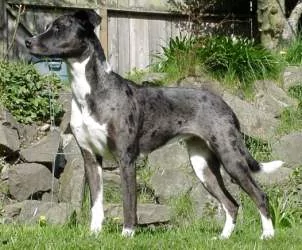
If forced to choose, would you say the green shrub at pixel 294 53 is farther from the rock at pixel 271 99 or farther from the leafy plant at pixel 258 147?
the leafy plant at pixel 258 147

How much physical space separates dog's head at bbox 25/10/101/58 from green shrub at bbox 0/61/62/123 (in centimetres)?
305

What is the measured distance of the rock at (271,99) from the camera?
10277 millimetres

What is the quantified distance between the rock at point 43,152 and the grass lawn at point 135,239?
6.12 feet

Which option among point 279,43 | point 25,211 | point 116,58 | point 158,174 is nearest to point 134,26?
point 116,58

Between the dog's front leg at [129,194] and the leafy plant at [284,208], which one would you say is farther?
the leafy plant at [284,208]

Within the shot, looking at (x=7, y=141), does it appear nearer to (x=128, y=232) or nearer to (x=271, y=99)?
(x=128, y=232)

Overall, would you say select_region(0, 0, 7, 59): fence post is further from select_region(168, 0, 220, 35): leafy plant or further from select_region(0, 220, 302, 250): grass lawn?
select_region(0, 220, 302, 250): grass lawn

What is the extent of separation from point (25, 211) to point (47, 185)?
868mm

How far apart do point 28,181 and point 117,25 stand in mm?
4107

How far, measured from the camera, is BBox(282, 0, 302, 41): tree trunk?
11898mm

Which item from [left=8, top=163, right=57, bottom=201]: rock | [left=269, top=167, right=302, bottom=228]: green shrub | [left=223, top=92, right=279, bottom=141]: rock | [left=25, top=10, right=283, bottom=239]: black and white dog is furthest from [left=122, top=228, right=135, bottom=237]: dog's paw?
[left=223, top=92, right=279, bottom=141]: rock

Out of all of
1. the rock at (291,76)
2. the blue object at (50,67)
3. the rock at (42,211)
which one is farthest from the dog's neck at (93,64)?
the rock at (291,76)

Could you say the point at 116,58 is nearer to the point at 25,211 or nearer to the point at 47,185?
the point at 47,185

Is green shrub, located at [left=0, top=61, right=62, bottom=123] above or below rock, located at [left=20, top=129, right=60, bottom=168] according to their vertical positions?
above
